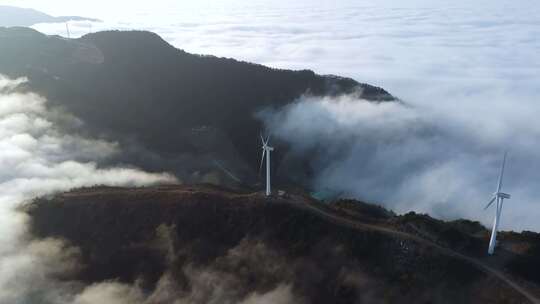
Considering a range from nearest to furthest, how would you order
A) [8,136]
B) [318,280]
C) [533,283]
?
[533,283] → [318,280] → [8,136]

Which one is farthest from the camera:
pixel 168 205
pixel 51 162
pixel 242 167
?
pixel 242 167

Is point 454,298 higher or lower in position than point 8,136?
lower

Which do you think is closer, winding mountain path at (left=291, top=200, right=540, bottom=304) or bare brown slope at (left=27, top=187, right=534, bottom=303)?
winding mountain path at (left=291, top=200, right=540, bottom=304)

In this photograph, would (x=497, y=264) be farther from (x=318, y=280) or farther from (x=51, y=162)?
(x=51, y=162)

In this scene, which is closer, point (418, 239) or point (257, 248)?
point (418, 239)

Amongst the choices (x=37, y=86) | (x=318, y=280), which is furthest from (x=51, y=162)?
(x=318, y=280)

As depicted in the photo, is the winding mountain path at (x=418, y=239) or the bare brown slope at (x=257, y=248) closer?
the winding mountain path at (x=418, y=239)

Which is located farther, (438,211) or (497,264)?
(438,211)

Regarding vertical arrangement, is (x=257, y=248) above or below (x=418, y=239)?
below
